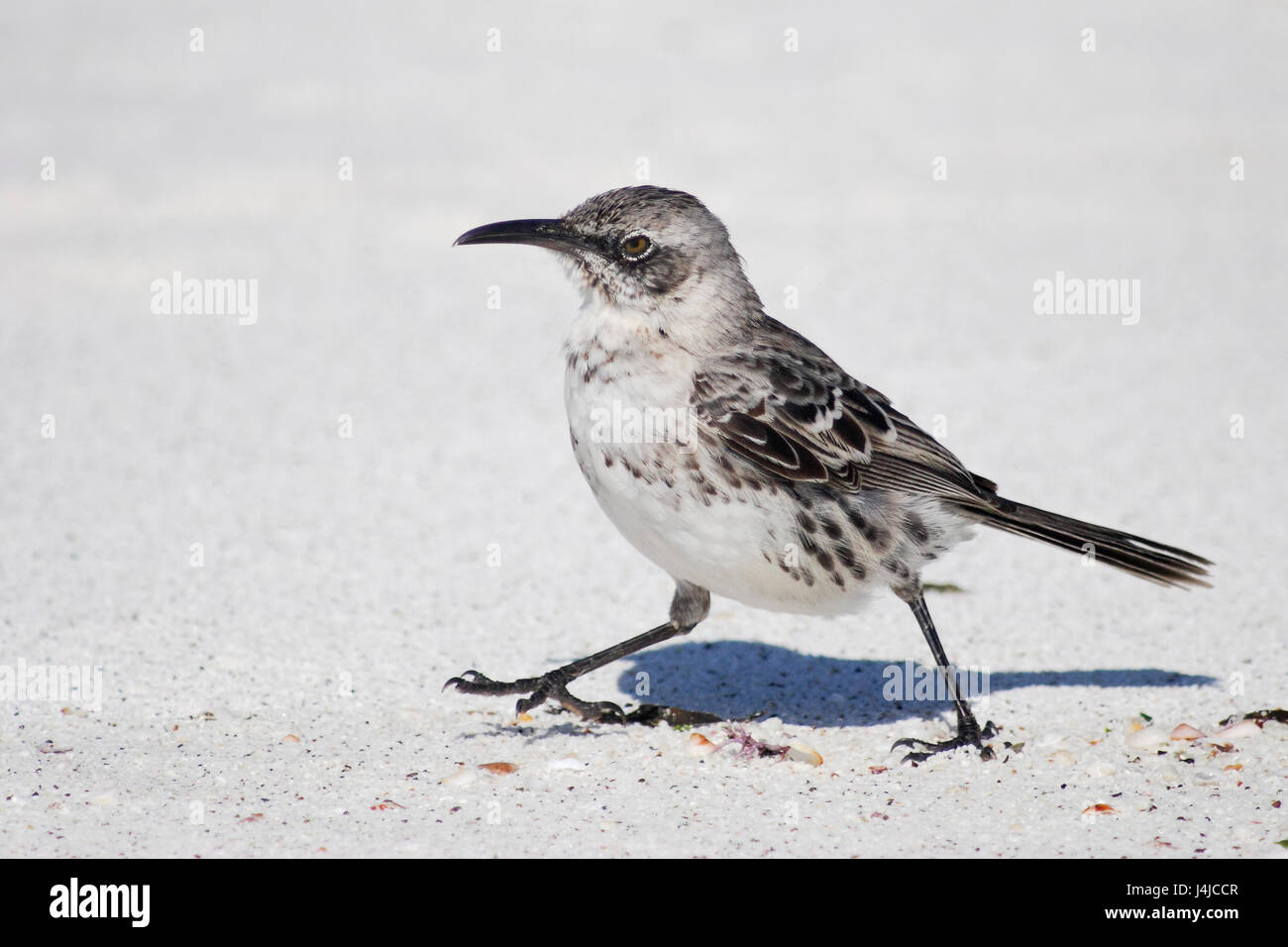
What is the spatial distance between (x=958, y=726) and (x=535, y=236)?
2.35m

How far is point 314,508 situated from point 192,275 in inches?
150

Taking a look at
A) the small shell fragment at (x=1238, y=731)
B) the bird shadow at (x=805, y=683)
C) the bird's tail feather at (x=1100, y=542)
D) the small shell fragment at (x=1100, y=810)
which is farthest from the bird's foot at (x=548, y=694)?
the small shell fragment at (x=1238, y=731)

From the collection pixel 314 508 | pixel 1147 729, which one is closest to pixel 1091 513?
pixel 1147 729

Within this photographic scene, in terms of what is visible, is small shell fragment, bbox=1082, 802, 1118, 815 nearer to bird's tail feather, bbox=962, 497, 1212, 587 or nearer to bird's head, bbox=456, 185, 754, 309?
bird's tail feather, bbox=962, 497, 1212, 587

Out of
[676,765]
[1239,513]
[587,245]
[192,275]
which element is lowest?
[676,765]

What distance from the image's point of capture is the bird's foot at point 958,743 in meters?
5.17

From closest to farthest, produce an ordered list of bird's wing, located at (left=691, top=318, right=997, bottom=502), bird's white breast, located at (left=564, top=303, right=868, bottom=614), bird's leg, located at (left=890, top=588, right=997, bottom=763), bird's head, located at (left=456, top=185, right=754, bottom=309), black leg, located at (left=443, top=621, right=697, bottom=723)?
bird's white breast, located at (left=564, top=303, right=868, bottom=614)
bird's wing, located at (left=691, top=318, right=997, bottom=502)
bird's leg, located at (left=890, top=588, right=997, bottom=763)
bird's head, located at (left=456, top=185, right=754, bottom=309)
black leg, located at (left=443, top=621, right=697, bottom=723)

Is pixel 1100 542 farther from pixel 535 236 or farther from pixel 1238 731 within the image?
pixel 535 236

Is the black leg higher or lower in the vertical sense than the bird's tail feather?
lower

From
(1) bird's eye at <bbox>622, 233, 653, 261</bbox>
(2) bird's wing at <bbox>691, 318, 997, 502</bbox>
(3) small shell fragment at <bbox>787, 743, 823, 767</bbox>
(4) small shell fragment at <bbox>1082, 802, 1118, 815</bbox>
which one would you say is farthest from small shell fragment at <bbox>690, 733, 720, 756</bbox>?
(1) bird's eye at <bbox>622, 233, 653, 261</bbox>

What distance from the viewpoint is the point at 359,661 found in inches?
237

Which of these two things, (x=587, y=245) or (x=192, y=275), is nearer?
(x=587, y=245)

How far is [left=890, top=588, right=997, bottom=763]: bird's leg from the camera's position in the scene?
5.19 m

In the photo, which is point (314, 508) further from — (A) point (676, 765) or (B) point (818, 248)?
(B) point (818, 248)
